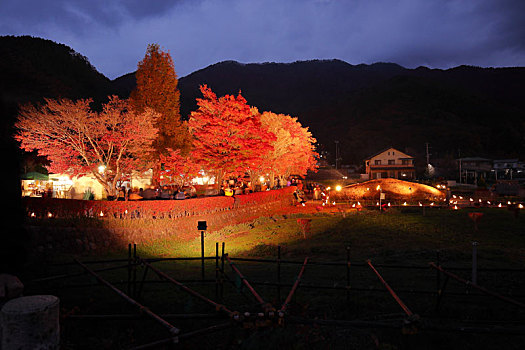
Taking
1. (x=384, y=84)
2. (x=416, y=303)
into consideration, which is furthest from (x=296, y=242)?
(x=384, y=84)

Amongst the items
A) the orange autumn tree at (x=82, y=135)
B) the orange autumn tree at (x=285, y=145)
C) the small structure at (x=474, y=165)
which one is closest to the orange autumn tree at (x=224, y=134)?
the orange autumn tree at (x=82, y=135)

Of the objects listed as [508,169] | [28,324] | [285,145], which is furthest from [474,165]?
[28,324]

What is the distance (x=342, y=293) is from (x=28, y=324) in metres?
6.52

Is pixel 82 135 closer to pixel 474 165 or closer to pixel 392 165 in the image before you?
pixel 392 165

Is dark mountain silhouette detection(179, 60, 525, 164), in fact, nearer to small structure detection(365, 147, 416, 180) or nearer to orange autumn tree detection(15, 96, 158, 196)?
small structure detection(365, 147, 416, 180)

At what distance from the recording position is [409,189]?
33.5 meters

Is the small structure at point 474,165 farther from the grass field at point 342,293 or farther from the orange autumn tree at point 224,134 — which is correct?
the orange autumn tree at point 224,134

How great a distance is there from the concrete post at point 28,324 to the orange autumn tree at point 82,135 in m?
16.4

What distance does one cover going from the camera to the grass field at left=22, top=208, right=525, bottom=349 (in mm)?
5074

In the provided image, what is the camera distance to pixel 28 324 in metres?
3.31

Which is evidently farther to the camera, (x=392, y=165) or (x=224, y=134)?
(x=392, y=165)

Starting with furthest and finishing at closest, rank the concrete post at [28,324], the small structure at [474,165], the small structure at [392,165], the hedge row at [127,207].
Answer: the small structure at [474,165] → the small structure at [392,165] → the hedge row at [127,207] → the concrete post at [28,324]

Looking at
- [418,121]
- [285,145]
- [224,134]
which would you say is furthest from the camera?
[418,121]

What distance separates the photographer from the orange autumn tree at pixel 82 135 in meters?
16.8
